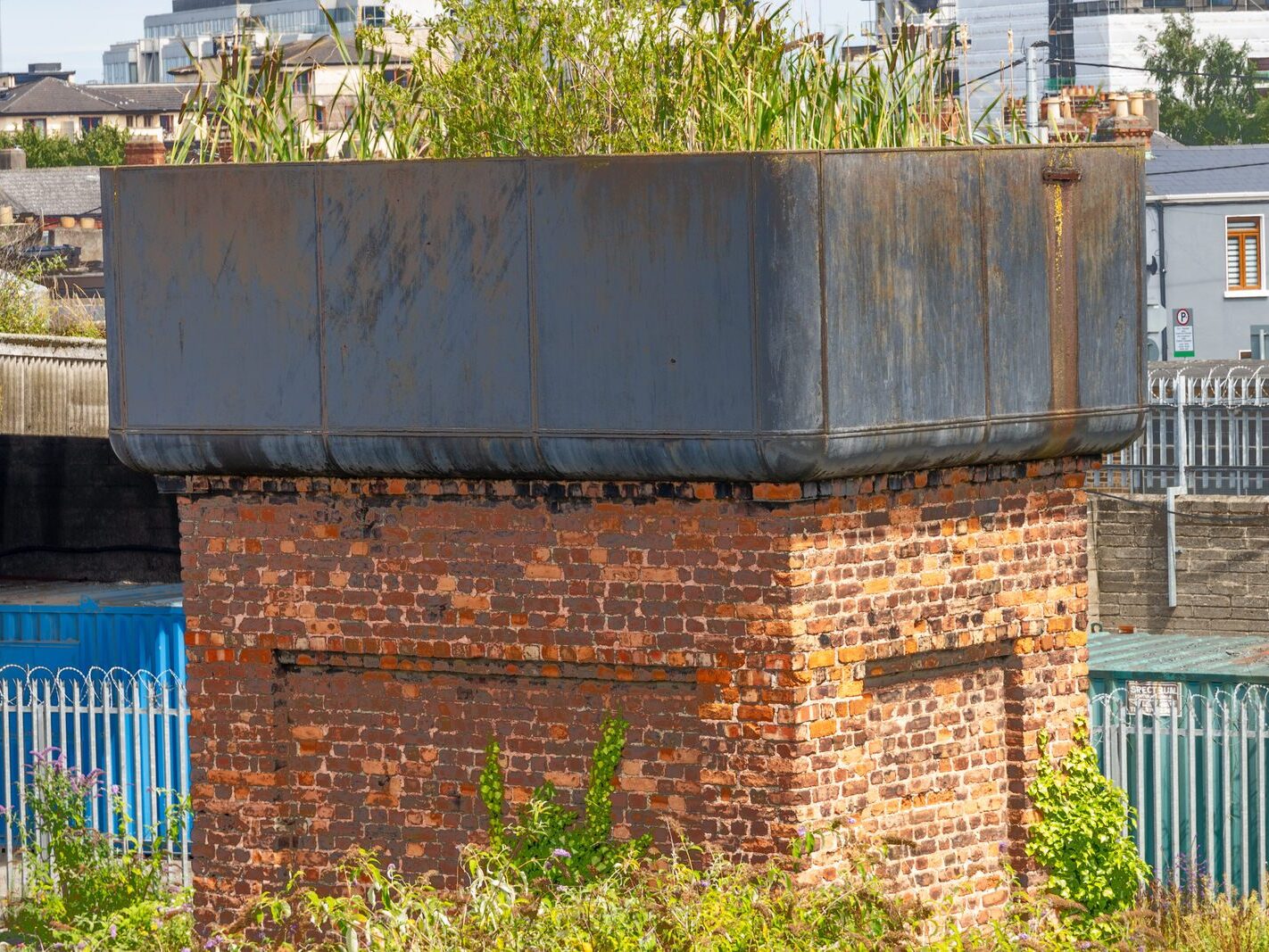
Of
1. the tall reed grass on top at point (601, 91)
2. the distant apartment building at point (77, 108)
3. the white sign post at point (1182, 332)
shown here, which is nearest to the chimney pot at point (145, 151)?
the white sign post at point (1182, 332)

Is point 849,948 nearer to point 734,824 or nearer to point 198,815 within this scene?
point 734,824

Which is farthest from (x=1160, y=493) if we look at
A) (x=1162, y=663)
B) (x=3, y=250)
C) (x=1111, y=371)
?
(x=3, y=250)

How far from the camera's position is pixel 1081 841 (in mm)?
11391

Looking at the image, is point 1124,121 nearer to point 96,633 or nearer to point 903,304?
point 96,633

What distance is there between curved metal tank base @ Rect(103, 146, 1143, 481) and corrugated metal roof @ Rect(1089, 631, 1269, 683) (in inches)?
133

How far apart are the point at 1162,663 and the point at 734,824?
550cm

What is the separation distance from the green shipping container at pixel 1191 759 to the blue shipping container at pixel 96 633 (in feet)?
23.3

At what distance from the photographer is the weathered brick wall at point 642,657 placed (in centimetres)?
1031

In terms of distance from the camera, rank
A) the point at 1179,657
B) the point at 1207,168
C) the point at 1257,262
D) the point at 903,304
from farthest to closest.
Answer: the point at 1207,168, the point at 1257,262, the point at 1179,657, the point at 903,304

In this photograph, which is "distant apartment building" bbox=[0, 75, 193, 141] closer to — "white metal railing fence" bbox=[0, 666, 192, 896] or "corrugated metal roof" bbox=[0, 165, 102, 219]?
"corrugated metal roof" bbox=[0, 165, 102, 219]

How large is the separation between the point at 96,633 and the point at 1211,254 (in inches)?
1269

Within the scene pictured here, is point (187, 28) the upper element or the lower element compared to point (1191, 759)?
upper

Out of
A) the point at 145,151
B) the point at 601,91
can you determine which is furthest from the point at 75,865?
the point at 145,151

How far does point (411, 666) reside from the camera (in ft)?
36.5
